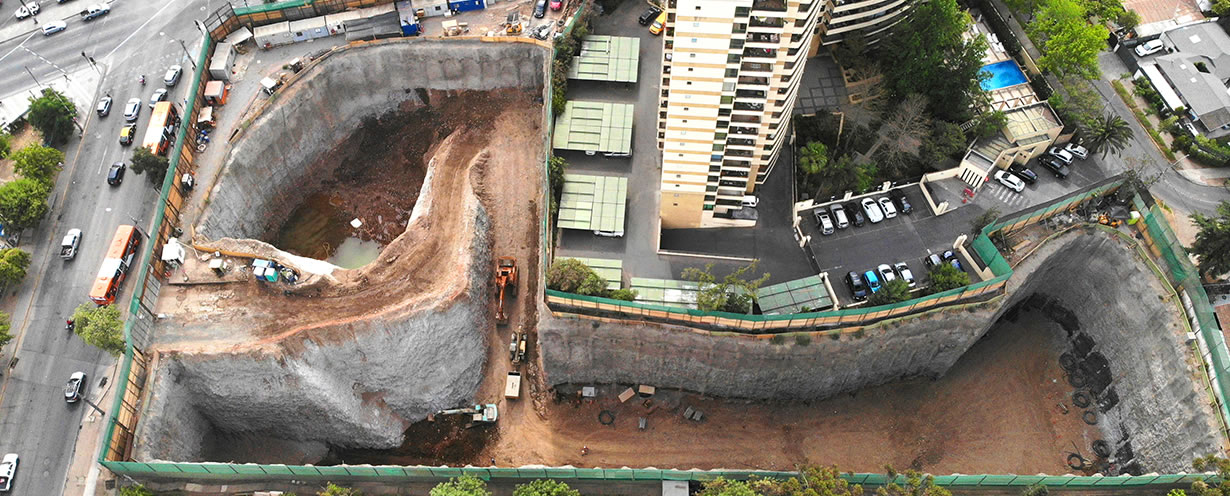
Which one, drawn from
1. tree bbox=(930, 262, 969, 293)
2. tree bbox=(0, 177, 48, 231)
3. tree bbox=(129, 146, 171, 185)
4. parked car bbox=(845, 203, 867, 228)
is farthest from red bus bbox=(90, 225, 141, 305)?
tree bbox=(930, 262, 969, 293)

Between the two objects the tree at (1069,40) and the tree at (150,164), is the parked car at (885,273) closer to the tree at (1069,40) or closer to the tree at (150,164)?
the tree at (1069,40)

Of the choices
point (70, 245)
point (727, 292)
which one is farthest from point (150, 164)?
point (727, 292)

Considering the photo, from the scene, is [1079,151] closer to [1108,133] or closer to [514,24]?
[1108,133]

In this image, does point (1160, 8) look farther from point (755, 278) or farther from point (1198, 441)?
point (755, 278)

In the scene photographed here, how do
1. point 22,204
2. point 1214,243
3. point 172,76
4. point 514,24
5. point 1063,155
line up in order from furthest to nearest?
point 514,24
point 172,76
point 1063,155
point 22,204
point 1214,243

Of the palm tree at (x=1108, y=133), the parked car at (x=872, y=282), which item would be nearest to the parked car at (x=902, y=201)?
the parked car at (x=872, y=282)

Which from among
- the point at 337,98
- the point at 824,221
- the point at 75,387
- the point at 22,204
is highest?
the point at 337,98

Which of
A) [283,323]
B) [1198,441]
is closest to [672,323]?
[283,323]

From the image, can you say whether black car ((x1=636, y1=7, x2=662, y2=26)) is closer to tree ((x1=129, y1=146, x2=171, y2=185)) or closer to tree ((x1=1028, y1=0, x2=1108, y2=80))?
tree ((x1=1028, y1=0, x2=1108, y2=80))
